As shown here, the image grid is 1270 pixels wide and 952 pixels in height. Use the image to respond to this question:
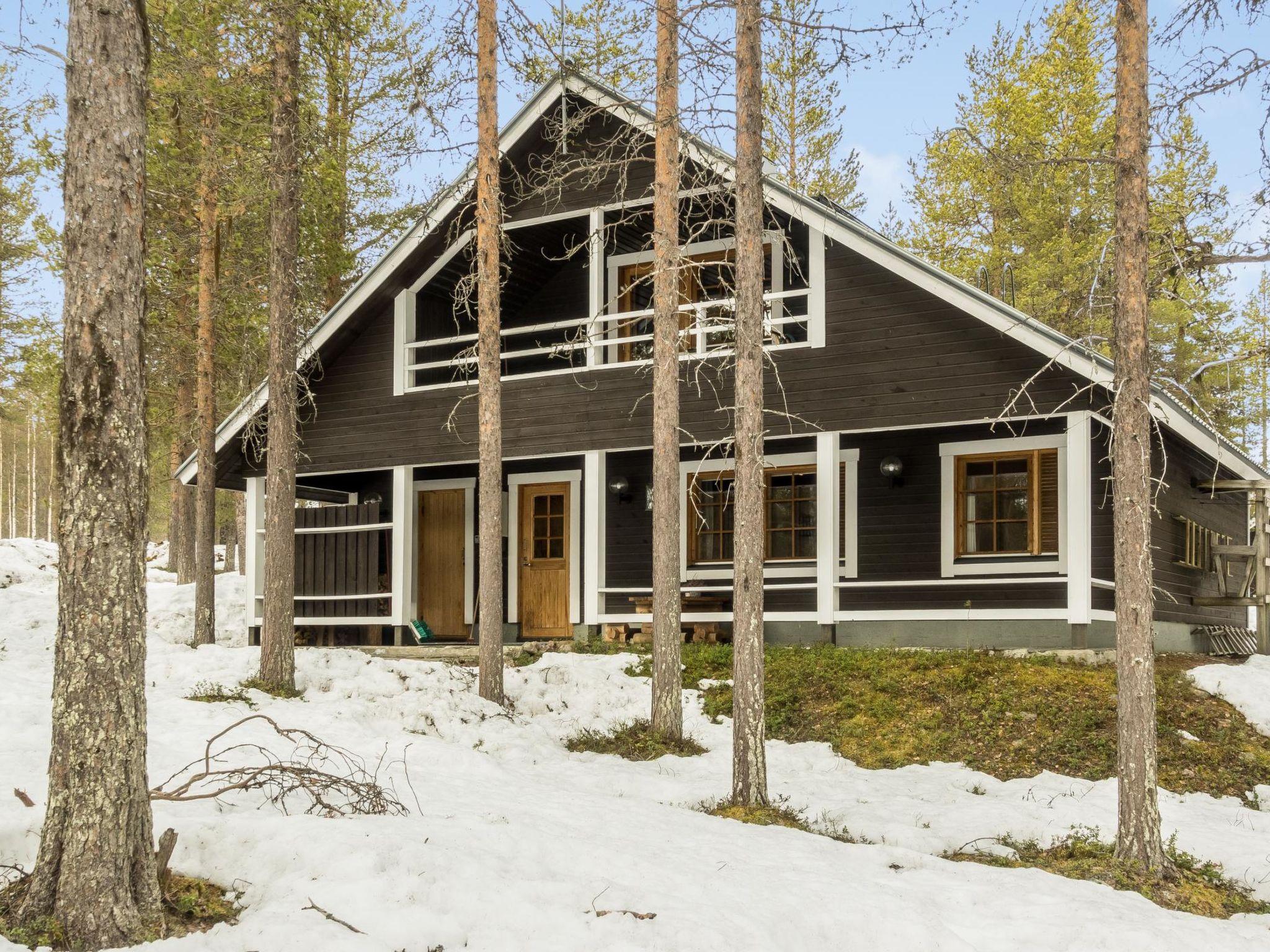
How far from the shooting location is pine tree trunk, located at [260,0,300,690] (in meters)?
11.4

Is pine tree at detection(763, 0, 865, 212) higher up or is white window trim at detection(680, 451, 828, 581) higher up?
pine tree at detection(763, 0, 865, 212)

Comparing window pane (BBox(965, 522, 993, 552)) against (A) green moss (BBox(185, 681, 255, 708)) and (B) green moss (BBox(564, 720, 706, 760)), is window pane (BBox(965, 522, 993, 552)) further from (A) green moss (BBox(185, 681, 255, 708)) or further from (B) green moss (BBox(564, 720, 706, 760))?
(A) green moss (BBox(185, 681, 255, 708))

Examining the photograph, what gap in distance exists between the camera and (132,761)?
5000 millimetres

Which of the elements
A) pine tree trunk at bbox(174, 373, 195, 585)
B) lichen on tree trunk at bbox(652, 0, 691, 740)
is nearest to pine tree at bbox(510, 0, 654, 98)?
lichen on tree trunk at bbox(652, 0, 691, 740)

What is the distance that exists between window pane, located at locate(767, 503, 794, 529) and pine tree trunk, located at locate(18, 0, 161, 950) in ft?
35.3

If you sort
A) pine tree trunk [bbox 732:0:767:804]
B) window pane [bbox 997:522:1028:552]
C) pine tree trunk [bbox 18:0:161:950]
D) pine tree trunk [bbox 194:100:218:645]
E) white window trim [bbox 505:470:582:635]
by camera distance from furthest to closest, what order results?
1. white window trim [bbox 505:470:582:635]
2. pine tree trunk [bbox 194:100:218:645]
3. window pane [bbox 997:522:1028:552]
4. pine tree trunk [bbox 732:0:767:804]
5. pine tree trunk [bbox 18:0:161:950]

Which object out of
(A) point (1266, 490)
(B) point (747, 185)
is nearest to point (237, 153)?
(B) point (747, 185)

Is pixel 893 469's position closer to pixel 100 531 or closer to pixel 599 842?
pixel 599 842

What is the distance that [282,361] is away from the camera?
37.5ft

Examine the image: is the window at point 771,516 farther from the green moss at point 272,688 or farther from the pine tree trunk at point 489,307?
the green moss at point 272,688

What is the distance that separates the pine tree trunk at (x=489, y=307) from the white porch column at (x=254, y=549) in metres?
5.22

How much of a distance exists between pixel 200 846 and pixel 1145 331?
5937 millimetres

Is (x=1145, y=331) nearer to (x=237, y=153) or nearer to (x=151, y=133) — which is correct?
(x=237, y=153)

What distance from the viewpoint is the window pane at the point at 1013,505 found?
13766 mm
